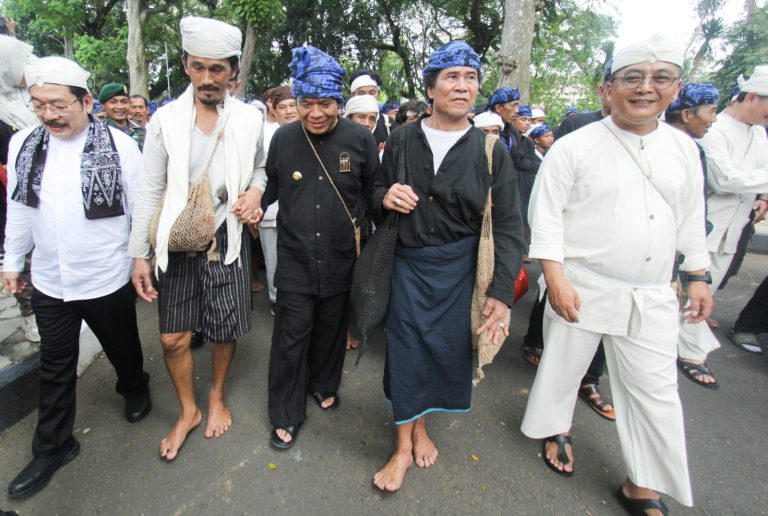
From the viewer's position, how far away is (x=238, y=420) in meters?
2.61

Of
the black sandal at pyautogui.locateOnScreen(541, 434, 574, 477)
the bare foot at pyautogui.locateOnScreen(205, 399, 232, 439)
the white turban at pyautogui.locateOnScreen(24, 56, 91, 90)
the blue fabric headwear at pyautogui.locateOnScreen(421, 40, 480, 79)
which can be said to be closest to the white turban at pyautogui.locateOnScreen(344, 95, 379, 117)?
the blue fabric headwear at pyautogui.locateOnScreen(421, 40, 480, 79)

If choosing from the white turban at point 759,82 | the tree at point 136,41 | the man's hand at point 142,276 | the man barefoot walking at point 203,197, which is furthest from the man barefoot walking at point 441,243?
the tree at point 136,41

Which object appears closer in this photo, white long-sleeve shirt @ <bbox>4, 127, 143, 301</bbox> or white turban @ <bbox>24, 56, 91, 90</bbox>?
white turban @ <bbox>24, 56, 91, 90</bbox>

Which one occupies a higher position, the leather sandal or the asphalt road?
the leather sandal

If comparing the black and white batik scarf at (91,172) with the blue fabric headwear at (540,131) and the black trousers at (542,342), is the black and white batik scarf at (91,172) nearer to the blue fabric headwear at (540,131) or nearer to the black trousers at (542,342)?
the black trousers at (542,342)

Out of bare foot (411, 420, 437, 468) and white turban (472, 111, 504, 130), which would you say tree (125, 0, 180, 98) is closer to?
white turban (472, 111, 504, 130)

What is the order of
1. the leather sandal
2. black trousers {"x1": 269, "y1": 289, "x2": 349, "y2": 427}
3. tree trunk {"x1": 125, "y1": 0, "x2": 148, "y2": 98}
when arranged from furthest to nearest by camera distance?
tree trunk {"x1": 125, "y1": 0, "x2": 148, "y2": 98} → the leather sandal → black trousers {"x1": 269, "y1": 289, "x2": 349, "y2": 427}

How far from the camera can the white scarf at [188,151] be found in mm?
2010

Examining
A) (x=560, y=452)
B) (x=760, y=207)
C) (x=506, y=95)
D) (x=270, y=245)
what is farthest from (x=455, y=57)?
(x=760, y=207)

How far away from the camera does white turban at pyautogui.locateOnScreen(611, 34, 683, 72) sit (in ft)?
5.73

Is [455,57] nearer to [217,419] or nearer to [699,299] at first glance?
[699,299]

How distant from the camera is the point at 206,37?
6.37 ft

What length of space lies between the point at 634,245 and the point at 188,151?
6.93 ft

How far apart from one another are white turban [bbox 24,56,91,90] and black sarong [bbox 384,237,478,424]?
1.75m
